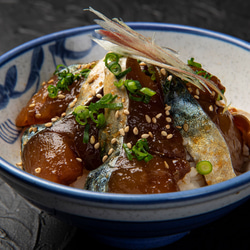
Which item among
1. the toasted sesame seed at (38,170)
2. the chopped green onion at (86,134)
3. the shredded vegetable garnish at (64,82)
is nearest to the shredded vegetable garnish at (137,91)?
the chopped green onion at (86,134)

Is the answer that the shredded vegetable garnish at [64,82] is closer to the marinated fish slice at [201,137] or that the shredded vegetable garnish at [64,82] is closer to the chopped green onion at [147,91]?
the chopped green onion at [147,91]

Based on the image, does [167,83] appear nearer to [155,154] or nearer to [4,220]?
[155,154]

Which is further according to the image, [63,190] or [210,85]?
[210,85]

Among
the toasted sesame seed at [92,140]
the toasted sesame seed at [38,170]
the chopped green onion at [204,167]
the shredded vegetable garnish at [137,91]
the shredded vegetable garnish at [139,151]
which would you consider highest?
the shredded vegetable garnish at [137,91]

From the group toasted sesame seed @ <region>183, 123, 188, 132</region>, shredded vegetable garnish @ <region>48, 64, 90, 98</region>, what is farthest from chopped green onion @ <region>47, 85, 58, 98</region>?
toasted sesame seed @ <region>183, 123, 188, 132</region>

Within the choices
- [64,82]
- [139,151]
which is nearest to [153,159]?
[139,151]

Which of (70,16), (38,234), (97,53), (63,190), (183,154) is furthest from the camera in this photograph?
(70,16)

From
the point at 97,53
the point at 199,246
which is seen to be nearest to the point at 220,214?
the point at 199,246
